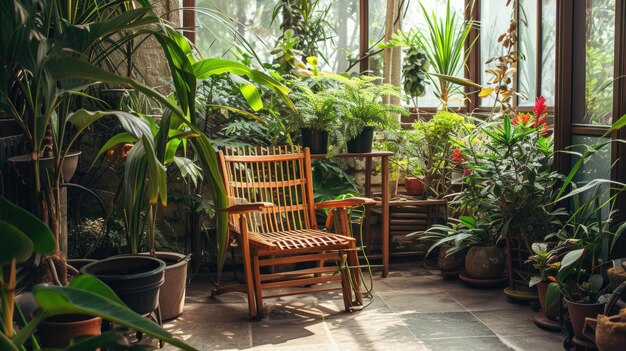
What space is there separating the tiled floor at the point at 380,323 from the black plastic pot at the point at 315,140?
3.08ft

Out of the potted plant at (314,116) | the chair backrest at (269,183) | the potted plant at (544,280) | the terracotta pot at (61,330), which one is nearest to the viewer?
the terracotta pot at (61,330)

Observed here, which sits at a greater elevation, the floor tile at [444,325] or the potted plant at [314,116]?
the potted plant at [314,116]

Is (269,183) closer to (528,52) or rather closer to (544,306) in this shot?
(544,306)

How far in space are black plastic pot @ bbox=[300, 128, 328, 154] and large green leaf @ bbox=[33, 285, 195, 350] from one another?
3094 mm

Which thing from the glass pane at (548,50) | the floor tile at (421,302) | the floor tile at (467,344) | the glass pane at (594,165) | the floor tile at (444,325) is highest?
the glass pane at (548,50)

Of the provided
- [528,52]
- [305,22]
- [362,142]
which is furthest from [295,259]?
[528,52]

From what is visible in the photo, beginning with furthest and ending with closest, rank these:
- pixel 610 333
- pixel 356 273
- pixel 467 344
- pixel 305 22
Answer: pixel 305 22 → pixel 356 273 → pixel 467 344 → pixel 610 333

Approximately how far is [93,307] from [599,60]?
120 inches

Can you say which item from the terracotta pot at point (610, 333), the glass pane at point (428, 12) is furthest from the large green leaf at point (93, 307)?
the glass pane at point (428, 12)

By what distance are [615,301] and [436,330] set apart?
3.18ft

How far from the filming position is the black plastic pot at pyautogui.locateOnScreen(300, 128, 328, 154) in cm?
438

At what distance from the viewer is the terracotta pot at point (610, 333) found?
2504mm

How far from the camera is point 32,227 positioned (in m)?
1.46

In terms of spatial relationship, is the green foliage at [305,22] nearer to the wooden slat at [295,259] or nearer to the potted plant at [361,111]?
A: the potted plant at [361,111]
